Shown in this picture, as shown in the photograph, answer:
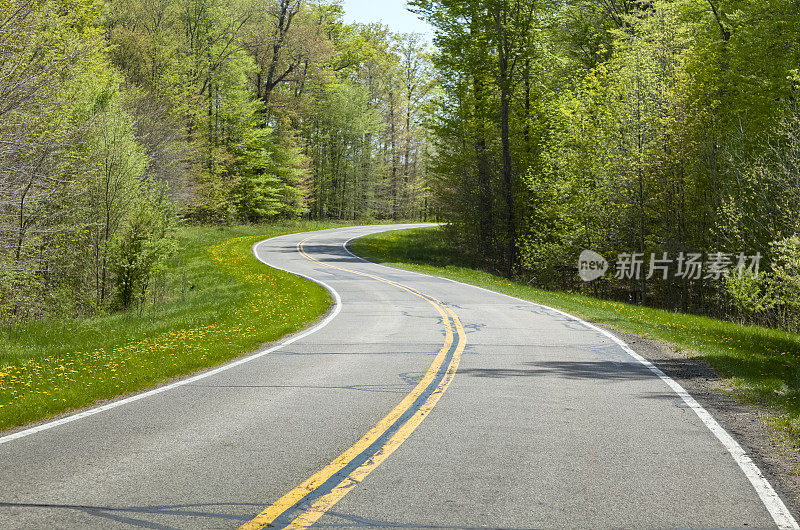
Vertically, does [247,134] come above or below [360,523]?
above

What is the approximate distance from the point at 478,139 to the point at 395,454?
31.9m

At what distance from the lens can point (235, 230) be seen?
4253cm

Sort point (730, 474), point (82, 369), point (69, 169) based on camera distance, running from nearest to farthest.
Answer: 1. point (730, 474)
2. point (82, 369)
3. point (69, 169)

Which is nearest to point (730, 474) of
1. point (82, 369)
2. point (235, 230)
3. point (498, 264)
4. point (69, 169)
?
point (82, 369)

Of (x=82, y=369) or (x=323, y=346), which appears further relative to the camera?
(x=323, y=346)

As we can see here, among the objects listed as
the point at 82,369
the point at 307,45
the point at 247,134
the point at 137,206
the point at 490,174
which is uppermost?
the point at 307,45

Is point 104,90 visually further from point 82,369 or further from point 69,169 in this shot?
point 82,369

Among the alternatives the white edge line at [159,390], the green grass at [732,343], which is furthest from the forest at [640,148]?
the white edge line at [159,390]

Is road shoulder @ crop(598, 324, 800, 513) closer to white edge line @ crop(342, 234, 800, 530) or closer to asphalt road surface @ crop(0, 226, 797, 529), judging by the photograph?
white edge line @ crop(342, 234, 800, 530)

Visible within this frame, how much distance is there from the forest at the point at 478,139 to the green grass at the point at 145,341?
240cm

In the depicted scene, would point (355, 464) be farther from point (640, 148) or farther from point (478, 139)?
point (478, 139)

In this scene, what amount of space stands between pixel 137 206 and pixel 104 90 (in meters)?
4.80

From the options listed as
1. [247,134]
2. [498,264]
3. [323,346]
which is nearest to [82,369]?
[323,346]

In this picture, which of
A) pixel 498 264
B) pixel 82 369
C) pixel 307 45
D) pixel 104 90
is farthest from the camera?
pixel 307 45
